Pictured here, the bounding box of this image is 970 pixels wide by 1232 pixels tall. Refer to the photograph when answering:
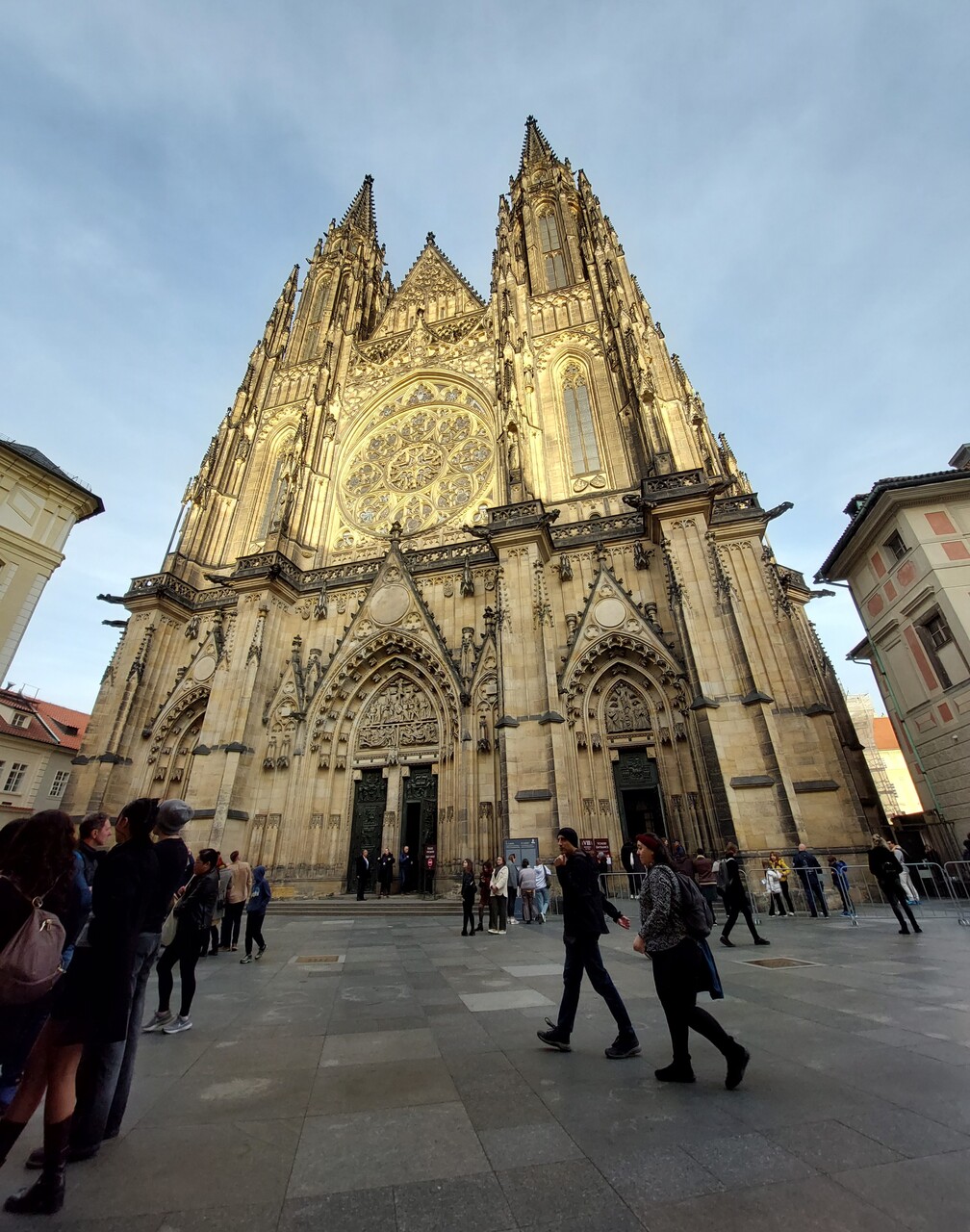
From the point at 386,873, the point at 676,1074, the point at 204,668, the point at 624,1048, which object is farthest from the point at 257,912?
the point at 204,668

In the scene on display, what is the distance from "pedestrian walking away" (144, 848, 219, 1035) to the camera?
14.6ft

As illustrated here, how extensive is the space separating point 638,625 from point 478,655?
4735mm

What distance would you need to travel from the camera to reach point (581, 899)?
3867mm

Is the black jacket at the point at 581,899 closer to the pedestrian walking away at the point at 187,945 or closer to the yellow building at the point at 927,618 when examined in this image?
the pedestrian walking away at the point at 187,945

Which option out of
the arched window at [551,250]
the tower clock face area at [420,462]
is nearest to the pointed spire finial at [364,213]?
the arched window at [551,250]

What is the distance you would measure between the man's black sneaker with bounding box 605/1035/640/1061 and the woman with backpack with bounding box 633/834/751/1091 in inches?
12.3

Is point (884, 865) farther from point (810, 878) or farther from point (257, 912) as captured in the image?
→ point (257, 912)

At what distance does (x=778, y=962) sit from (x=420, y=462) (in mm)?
20134

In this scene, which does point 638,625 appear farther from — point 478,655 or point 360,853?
point 360,853

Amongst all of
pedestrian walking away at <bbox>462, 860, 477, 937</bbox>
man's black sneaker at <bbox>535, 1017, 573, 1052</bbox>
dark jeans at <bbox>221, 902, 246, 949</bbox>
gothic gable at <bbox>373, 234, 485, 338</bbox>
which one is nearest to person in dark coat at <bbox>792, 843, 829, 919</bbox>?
pedestrian walking away at <bbox>462, 860, 477, 937</bbox>

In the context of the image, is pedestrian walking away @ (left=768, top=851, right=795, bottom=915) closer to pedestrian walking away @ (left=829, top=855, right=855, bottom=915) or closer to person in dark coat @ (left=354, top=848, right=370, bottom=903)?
pedestrian walking away @ (left=829, top=855, right=855, bottom=915)

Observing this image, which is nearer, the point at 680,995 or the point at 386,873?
the point at 680,995

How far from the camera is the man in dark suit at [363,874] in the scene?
1373cm

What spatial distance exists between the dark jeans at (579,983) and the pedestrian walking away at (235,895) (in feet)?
18.9
